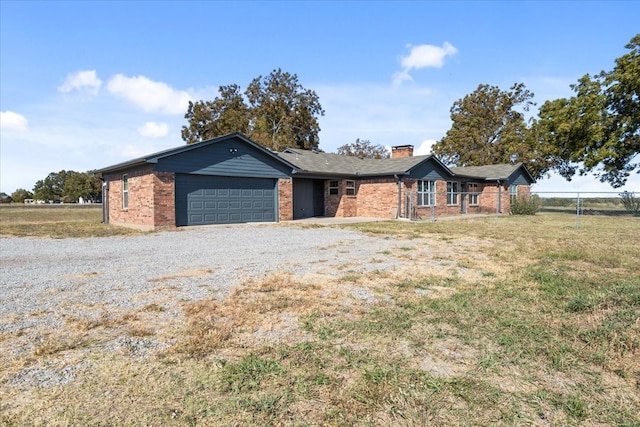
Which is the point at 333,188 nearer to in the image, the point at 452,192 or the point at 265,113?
the point at 452,192

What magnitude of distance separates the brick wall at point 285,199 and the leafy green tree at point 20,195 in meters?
95.5

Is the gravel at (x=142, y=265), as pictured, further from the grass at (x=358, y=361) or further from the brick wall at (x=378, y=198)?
the brick wall at (x=378, y=198)

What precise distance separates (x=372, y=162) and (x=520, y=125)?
24.8 m

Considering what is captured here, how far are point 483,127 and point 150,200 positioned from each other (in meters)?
40.0

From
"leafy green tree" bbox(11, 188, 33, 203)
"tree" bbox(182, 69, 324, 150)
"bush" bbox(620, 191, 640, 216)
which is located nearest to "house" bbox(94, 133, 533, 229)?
"bush" bbox(620, 191, 640, 216)

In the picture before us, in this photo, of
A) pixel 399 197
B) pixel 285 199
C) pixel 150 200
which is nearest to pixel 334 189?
pixel 399 197

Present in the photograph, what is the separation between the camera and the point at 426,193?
23859 millimetres

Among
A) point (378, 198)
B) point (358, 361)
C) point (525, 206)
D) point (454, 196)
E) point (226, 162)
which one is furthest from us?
point (454, 196)

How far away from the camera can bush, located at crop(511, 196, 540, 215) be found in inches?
1065

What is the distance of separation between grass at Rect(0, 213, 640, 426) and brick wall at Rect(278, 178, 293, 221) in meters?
13.4

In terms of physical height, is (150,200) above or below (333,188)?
below

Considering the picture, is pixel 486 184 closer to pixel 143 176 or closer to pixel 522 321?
pixel 143 176

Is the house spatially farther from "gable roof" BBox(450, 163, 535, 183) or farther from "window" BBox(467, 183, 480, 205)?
"window" BBox(467, 183, 480, 205)

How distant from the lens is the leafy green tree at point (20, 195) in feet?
286
